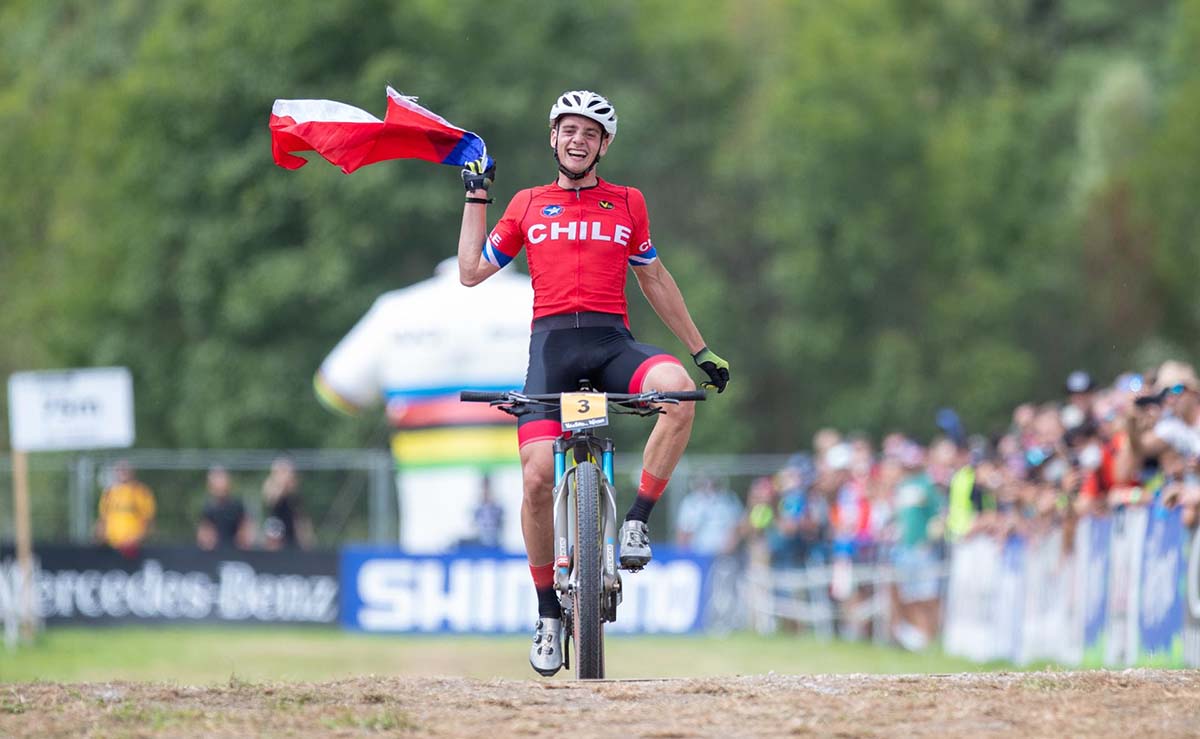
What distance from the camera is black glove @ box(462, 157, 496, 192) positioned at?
9.74 meters

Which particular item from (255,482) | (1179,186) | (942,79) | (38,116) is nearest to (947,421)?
(255,482)

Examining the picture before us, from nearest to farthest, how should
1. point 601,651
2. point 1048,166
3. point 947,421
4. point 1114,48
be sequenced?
A: point 601,651 < point 947,421 < point 1048,166 < point 1114,48

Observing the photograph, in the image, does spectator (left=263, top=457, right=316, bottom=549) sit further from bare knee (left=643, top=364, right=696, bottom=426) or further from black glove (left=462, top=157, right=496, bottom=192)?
bare knee (left=643, top=364, right=696, bottom=426)

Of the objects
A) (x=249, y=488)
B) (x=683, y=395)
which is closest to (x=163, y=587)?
(x=249, y=488)

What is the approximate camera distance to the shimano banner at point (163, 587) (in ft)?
84.8

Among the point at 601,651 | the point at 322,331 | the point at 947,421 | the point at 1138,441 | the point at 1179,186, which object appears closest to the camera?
the point at 601,651

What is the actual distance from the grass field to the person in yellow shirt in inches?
56.0

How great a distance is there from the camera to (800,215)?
149 feet

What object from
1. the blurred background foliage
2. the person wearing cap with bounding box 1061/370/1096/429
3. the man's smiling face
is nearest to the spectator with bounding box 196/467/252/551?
the blurred background foliage

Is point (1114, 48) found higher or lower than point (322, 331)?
higher

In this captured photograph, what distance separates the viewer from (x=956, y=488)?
64.7 ft

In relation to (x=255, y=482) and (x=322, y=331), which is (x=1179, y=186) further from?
(x=255, y=482)

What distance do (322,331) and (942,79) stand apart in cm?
1651

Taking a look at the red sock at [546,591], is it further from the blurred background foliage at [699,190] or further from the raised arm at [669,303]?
the blurred background foliage at [699,190]
